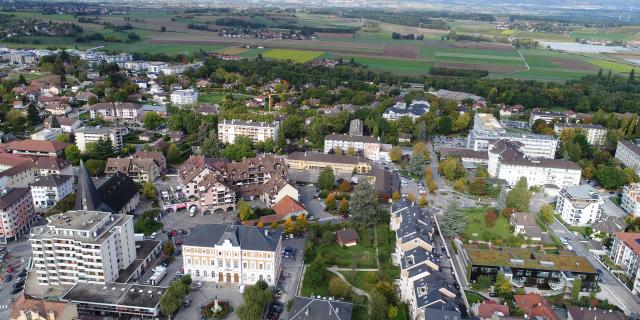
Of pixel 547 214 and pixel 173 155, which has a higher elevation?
pixel 547 214

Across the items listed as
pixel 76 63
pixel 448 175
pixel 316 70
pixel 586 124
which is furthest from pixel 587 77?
pixel 76 63

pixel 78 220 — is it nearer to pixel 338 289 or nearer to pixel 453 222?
pixel 338 289

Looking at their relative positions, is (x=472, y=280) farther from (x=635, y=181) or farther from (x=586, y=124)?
(x=586, y=124)

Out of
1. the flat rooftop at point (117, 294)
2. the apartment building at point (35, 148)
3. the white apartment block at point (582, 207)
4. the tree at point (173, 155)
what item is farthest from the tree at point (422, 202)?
the apartment building at point (35, 148)

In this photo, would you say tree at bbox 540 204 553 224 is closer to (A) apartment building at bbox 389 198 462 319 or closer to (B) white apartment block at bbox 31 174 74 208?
(A) apartment building at bbox 389 198 462 319

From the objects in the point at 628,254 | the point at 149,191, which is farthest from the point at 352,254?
the point at 149,191

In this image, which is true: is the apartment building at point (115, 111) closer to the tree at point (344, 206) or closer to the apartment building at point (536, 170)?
the tree at point (344, 206)
